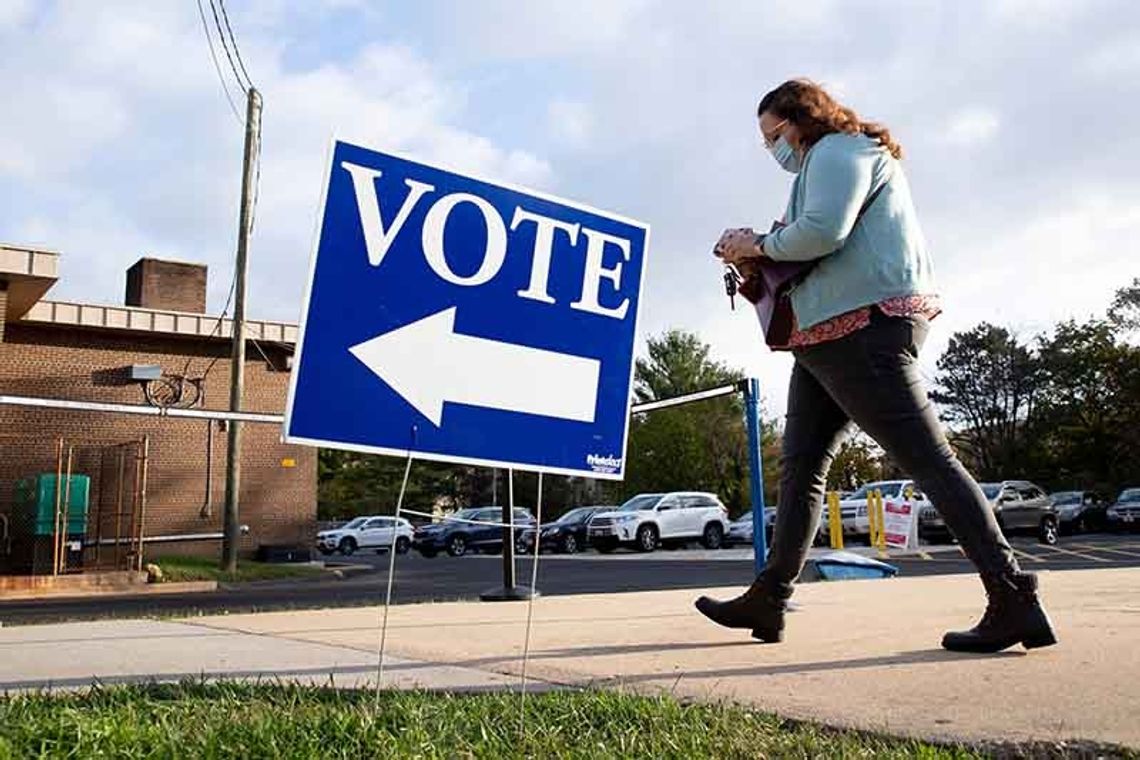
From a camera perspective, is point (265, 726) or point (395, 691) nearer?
point (265, 726)

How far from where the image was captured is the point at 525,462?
2.91 m

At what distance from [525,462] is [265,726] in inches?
36.4

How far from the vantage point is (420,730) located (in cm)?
232

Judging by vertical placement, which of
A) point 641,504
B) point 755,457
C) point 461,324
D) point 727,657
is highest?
point 461,324

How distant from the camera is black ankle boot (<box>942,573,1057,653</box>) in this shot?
3355 millimetres

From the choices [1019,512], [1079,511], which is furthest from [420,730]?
[1079,511]

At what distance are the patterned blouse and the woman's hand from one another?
1.01 ft

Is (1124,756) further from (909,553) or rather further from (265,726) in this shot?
(909,553)

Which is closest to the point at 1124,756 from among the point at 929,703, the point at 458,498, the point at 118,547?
the point at 929,703

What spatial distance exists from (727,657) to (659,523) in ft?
85.7

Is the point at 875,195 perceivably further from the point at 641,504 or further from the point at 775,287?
the point at 641,504

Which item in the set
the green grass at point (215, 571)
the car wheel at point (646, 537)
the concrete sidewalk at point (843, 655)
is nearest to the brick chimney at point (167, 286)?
the green grass at point (215, 571)

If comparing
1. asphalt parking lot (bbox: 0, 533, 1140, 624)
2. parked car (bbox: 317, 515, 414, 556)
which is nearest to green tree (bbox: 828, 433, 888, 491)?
parked car (bbox: 317, 515, 414, 556)

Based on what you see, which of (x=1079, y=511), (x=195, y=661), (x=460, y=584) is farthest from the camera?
(x=1079, y=511)
